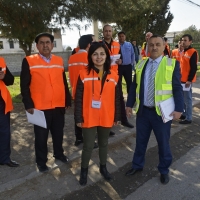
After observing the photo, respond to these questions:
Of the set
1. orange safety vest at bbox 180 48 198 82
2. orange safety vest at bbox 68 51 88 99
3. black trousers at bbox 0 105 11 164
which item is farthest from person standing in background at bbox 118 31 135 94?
black trousers at bbox 0 105 11 164

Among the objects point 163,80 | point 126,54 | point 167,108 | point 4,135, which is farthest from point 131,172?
point 126,54

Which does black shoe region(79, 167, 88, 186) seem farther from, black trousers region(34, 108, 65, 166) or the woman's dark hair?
the woman's dark hair

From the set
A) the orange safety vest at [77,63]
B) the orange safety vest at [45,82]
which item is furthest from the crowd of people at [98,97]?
the orange safety vest at [77,63]

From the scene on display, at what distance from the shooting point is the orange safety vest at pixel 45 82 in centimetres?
298

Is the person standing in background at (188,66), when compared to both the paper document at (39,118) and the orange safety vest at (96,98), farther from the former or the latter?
the paper document at (39,118)

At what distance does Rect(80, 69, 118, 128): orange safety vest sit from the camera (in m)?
2.76

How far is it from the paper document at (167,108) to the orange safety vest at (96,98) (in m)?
0.62

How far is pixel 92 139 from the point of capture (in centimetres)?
291

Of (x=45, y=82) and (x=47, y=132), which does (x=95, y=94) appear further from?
(x=47, y=132)

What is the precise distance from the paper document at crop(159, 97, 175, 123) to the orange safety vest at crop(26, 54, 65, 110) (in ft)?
4.58

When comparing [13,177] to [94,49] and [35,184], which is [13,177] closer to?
[35,184]

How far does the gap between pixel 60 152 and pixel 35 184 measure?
0.66 metres

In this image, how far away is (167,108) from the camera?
9.10 feet

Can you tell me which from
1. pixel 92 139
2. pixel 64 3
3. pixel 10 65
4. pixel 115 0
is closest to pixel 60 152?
pixel 92 139
